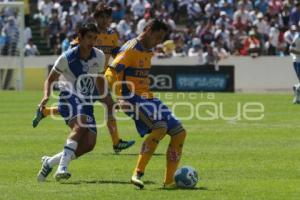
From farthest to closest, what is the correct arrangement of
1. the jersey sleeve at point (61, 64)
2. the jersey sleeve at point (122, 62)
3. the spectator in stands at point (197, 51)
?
the spectator in stands at point (197, 51)
the jersey sleeve at point (61, 64)
the jersey sleeve at point (122, 62)

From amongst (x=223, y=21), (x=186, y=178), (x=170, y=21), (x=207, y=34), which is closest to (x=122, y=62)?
(x=186, y=178)

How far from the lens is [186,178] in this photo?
12.1 metres

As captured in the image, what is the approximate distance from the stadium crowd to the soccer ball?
26.0m

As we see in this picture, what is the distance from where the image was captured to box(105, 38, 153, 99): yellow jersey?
1266 cm

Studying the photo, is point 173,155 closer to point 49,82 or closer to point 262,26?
point 49,82

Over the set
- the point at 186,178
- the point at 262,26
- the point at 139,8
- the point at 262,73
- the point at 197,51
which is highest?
the point at 139,8

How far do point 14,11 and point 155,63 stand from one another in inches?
299

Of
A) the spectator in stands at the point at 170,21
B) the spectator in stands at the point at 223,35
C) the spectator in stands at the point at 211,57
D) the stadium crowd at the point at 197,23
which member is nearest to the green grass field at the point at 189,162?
the spectator in stands at the point at 211,57

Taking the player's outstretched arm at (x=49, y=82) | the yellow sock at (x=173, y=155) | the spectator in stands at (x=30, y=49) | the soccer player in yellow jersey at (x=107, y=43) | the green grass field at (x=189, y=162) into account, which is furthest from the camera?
the spectator in stands at (x=30, y=49)

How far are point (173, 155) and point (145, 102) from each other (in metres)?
0.79

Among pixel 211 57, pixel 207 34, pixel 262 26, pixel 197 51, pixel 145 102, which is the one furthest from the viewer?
pixel 262 26

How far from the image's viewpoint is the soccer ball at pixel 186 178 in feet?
39.9

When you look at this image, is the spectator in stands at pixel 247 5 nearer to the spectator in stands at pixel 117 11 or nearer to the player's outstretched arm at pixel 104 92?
the spectator in stands at pixel 117 11

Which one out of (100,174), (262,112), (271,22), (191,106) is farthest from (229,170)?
(271,22)
